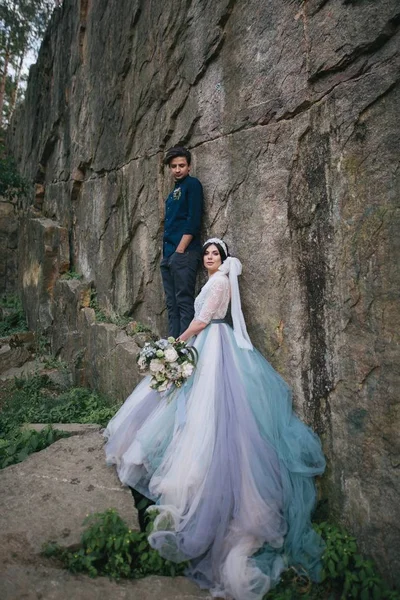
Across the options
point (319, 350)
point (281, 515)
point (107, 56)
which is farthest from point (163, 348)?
point (107, 56)

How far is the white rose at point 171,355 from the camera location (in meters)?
3.44

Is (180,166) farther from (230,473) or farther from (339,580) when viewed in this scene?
(339,580)

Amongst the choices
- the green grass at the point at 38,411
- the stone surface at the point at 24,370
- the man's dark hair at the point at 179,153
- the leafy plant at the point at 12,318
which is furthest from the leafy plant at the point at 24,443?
the leafy plant at the point at 12,318

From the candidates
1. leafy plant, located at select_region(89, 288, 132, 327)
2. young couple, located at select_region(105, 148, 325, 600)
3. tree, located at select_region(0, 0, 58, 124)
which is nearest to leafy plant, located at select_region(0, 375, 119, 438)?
leafy plant, located at select_region(89, 288, 132, 327)

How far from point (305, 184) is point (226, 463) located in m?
2.02

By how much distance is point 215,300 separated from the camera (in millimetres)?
3701

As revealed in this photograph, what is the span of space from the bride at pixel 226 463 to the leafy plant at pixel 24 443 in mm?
923

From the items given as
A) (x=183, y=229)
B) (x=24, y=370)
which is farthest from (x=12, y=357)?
(x=183, y=229)

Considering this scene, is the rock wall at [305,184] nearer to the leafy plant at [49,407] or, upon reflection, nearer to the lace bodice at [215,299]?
the lace bodice at [215,299]

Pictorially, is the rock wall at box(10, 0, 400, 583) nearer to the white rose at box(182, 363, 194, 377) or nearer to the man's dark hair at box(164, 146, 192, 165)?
the man's dark hair at box(164, 146, 192, 165)

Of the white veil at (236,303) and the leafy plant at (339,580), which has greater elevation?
the white veil at (236,303)

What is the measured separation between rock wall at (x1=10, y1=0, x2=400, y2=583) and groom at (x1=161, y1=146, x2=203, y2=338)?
0.53 ft

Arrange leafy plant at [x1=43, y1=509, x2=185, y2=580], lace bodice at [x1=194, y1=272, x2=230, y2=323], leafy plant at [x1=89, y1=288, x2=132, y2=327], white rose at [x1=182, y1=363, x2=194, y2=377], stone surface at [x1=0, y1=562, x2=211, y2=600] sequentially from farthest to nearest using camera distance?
1. leafy plant at [x1=89, y1=288, x2=132, y2=327]
2. lace bodice at [x1=194, y1=272, x2=230, y2=323]
3. white rose at [x1=182, y1=363, x2=194, y2=377]
4. leafy plant at [x1=43, y1=509, x2=185, y2=580]
5. stone surface at [x1=0, y1=562, x2=211, y2=600]

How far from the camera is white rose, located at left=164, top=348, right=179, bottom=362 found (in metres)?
3.44
